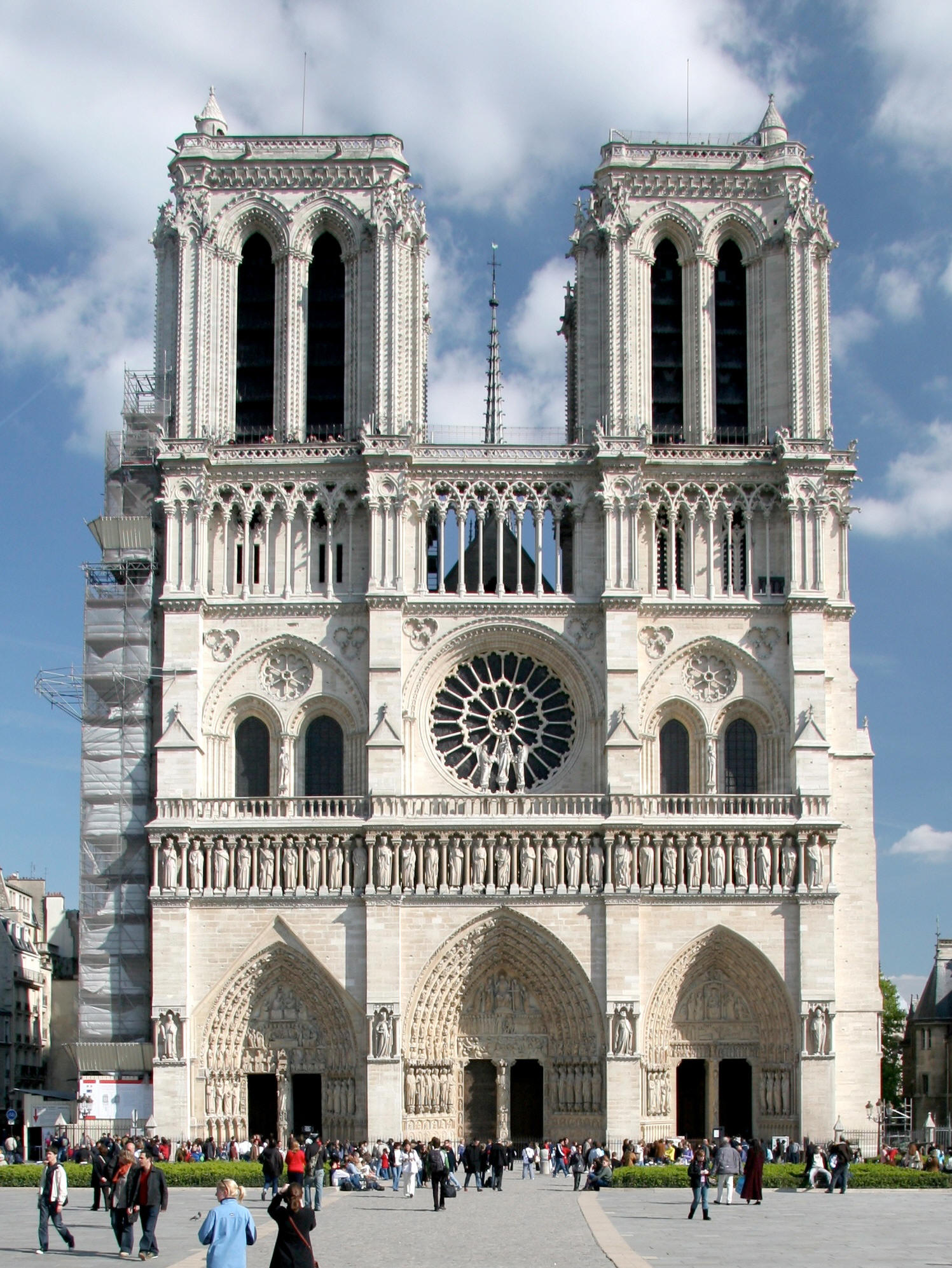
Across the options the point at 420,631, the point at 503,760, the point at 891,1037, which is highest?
the point at 420,631

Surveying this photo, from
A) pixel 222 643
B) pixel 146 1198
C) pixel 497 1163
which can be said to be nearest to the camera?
pixel 146 1198

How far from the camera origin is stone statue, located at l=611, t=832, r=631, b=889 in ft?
144

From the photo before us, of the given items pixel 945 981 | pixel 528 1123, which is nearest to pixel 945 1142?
pixel 528 1123

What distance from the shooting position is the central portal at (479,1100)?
146ft

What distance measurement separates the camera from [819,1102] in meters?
42.8

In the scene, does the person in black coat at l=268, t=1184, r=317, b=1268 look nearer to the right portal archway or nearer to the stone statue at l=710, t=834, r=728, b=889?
the right portal archway

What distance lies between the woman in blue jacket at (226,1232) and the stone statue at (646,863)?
2945cm

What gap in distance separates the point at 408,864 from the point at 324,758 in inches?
162

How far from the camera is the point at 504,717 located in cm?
4678

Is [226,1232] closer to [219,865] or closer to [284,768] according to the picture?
[219,865]

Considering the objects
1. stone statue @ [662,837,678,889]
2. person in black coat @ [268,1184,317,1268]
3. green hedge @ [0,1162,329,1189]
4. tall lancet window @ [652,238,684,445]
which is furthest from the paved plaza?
tall lancet window @ [652,238,684,445]

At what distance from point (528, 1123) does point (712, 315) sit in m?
21.1

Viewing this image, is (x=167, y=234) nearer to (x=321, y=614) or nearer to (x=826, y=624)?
(x=321, y=614)

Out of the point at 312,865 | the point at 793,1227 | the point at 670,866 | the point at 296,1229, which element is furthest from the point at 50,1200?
the point at 670,866
